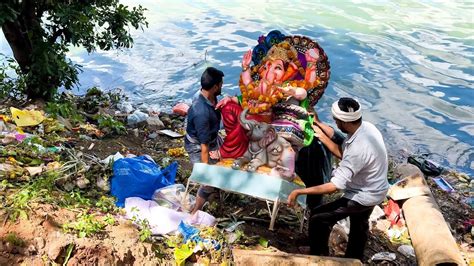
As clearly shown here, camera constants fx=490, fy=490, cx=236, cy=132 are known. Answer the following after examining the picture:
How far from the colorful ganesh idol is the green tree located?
3.43 metres

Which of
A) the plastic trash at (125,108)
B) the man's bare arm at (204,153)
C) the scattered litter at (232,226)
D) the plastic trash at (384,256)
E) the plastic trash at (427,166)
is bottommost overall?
the plastic trash at (427,166)

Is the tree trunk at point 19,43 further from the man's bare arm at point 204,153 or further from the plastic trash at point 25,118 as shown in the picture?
the man's bare arm at point 204,153

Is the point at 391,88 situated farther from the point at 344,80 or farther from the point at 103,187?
the point at 103,187

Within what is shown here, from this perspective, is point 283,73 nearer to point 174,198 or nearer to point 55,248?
point 174,198

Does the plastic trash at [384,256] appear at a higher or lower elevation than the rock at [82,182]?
lower

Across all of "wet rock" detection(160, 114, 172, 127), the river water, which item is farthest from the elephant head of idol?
the river water

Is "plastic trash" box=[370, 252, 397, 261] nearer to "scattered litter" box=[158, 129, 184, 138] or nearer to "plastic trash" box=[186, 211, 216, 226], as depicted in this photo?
"plastic trash" box=[186, 211, 216, 226]

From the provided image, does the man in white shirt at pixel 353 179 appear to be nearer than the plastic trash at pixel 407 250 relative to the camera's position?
Yes

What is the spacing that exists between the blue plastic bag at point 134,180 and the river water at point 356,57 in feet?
18.2

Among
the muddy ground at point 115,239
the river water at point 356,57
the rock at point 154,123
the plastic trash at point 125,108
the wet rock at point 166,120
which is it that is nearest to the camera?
the muddy ground at point 115,239

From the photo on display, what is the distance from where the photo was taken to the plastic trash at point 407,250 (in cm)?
548

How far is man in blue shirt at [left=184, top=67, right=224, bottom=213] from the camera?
4.45 metres

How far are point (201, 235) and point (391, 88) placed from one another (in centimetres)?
915

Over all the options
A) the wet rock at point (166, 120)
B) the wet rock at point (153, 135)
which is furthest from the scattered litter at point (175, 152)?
the wet rock at point (166, 120)
